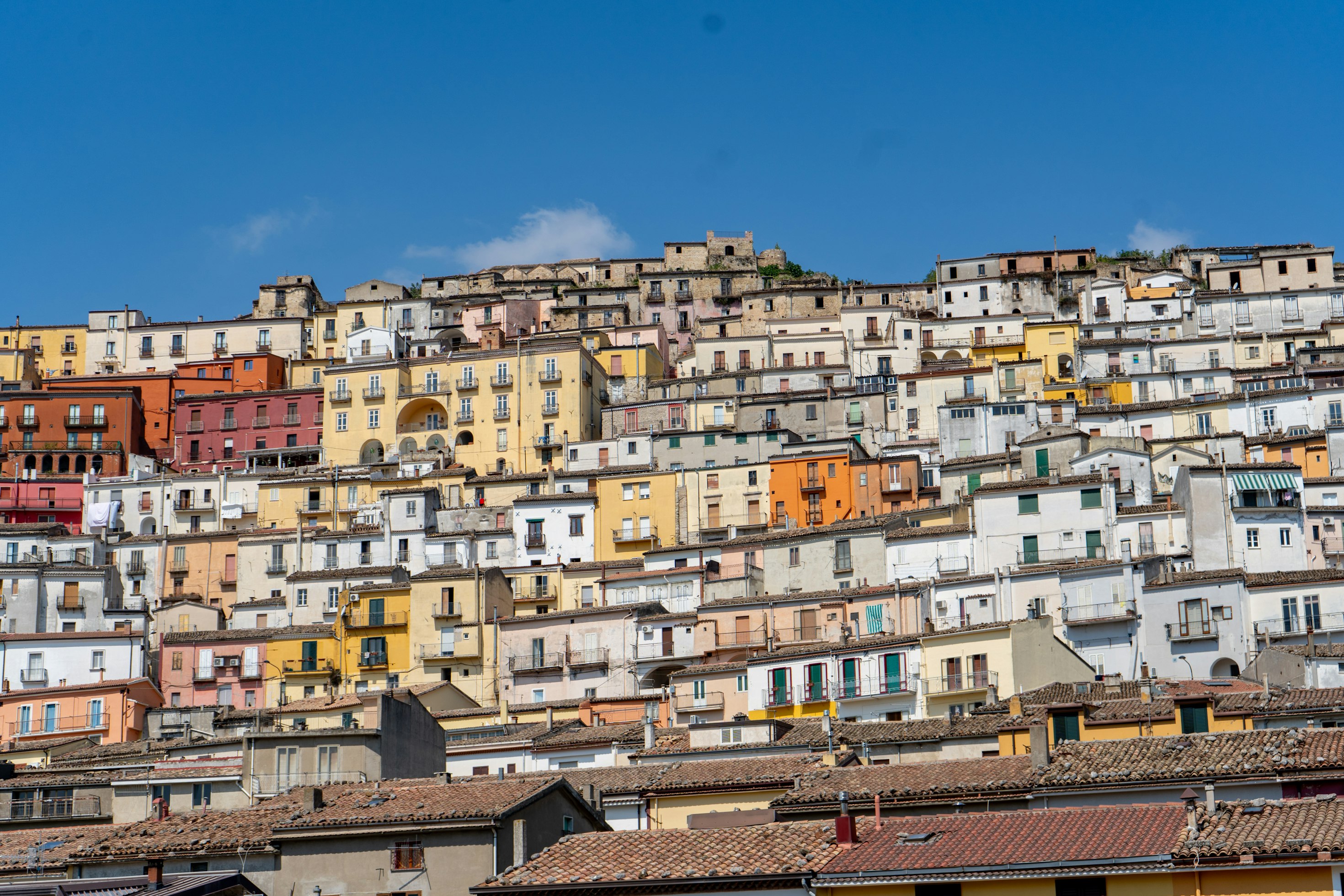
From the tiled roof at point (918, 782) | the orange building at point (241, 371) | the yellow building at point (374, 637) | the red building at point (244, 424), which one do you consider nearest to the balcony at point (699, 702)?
the yellow building at point (374, 637)

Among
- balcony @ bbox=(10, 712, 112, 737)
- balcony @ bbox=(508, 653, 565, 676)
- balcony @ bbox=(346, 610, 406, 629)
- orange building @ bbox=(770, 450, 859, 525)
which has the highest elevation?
orange building @ bbox=(770, 450, 859, 525)

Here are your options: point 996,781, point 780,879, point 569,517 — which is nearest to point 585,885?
point 780,879

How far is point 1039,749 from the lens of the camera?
33.8 m

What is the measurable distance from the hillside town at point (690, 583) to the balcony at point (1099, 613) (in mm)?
134

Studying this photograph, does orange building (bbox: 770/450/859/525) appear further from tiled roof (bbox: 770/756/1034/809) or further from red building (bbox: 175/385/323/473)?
tiled roof (bbox: 770/756/1034/809)

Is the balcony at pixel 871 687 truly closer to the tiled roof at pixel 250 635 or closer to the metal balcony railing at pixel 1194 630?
the metal balcony railing at pixel 1194 630

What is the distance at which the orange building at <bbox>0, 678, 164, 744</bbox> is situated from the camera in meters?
67.9

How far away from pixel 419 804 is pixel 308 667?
42097mm

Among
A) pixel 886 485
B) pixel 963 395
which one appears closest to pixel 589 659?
pixel 886 485

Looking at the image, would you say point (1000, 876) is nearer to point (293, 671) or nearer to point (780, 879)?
point (780, 879)

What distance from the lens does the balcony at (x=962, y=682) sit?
54625mm

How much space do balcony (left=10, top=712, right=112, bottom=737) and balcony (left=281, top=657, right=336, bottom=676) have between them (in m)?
8.20

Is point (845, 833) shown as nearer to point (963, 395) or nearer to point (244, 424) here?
point (963, 395)

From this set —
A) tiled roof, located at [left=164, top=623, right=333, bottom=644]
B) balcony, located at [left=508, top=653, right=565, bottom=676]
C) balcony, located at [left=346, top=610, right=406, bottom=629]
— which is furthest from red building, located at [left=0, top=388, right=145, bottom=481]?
balcony, located at [left=508, top=653, right=565, bottom=676]
